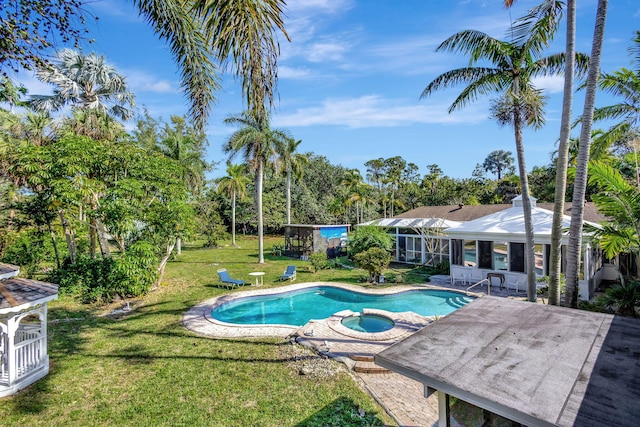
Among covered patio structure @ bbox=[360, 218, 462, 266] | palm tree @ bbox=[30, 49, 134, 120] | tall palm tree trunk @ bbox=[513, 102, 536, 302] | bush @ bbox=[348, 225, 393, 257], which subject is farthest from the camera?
covered patio structure @ bbox=[360, 218, 462, 266]

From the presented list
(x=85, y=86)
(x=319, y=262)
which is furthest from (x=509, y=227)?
(x=85, y=86)

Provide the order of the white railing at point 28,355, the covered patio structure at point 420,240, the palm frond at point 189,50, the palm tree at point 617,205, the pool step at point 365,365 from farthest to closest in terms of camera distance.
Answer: the covered patio structure at point 420,240 → the palm tree at point 617,205 → the pool step at point 365,365 → the white railing at point 28,355 → the palm frond at point 189,50

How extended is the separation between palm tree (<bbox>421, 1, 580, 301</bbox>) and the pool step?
5.14 m

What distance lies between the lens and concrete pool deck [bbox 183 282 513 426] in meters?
5.72

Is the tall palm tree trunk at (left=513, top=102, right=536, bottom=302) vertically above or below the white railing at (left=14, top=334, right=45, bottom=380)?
above

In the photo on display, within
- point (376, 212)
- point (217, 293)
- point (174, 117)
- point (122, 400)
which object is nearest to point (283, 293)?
point (217, 293)

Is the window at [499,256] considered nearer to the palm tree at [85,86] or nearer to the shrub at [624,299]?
the shrub at [624,299]

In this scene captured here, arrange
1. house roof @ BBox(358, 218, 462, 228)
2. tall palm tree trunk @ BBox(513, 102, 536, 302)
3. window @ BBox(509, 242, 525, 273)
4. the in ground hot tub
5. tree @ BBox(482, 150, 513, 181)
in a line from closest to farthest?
tall palm tree trunk @ BBox(513, 102, 536, 302)
the in ground hot tub
window @ BBox(509, 242, 525, 273)
house roof @ BBox(358, 218, 462, 228)
tree @ BBox(482, 150, 513, 181)

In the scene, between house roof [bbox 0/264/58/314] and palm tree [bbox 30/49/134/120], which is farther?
palm tree [bbox 30/49/134/120]

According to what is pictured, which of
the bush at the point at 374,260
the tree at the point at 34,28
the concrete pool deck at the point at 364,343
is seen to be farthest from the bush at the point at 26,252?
the bush at the point at 374,260

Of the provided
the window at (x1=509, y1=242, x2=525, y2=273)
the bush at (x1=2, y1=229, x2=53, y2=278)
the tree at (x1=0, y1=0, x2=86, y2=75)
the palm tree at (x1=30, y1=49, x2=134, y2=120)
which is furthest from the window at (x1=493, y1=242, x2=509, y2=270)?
the bush at (x1=2, y1=229, x2=53, y2=278)

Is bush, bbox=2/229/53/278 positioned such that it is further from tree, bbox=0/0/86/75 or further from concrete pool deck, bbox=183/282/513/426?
tree, bbox=0/0/86/75

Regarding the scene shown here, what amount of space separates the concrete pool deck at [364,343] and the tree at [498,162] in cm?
5967

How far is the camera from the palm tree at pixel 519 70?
29.2 ft
